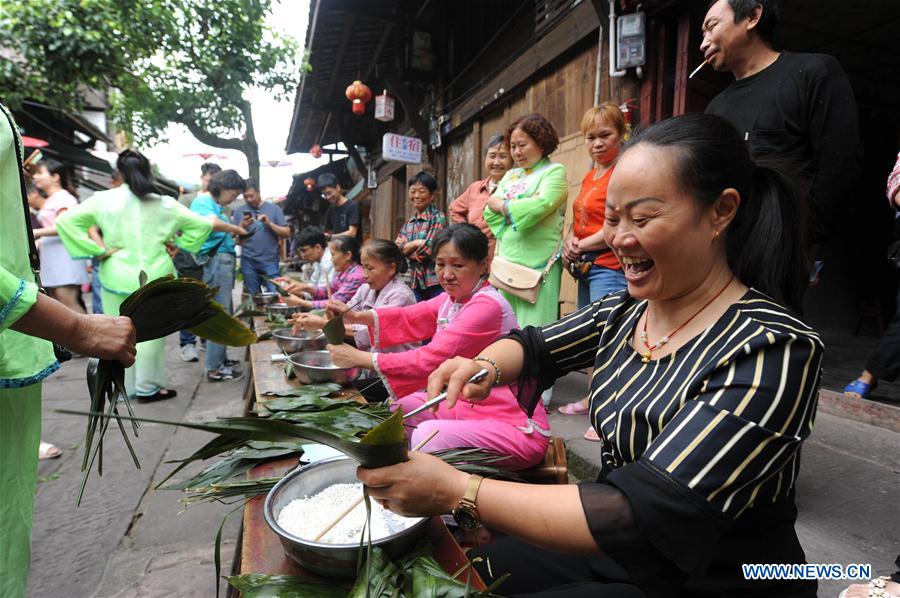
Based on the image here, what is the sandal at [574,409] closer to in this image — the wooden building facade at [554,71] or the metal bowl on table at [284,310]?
the wooden building facade at [554,71]

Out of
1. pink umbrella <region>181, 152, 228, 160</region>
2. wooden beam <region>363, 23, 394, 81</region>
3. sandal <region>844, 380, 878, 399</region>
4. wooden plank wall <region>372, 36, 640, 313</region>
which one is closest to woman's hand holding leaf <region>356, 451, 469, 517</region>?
sandal <region>844, 380, 878, 399</region>

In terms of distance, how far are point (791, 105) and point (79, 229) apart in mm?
4936

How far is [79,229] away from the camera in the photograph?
4191mm

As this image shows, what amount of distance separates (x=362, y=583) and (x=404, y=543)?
128 mm

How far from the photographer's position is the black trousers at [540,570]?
124 cm

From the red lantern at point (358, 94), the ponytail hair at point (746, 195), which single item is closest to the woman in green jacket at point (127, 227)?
the ponytail hair at point (746, 195)

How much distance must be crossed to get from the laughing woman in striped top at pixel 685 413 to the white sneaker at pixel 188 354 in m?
6.19

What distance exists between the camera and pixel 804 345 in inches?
39.2

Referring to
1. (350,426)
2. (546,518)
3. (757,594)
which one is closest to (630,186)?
(546,518)

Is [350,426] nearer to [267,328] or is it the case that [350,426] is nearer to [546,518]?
[546,518]

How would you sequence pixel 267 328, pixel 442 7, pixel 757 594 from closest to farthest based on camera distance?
pixel 757 594, pixel 267 328, pixel 442 7

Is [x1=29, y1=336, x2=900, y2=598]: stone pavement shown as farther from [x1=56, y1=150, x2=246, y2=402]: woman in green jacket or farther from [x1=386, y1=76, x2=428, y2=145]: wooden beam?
[x1=386, y1=76, x2=428, y2=145]: wooden beam

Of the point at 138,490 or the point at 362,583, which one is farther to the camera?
the point at 138,490

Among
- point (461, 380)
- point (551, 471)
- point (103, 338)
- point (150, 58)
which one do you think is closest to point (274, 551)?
point (461, 380)
